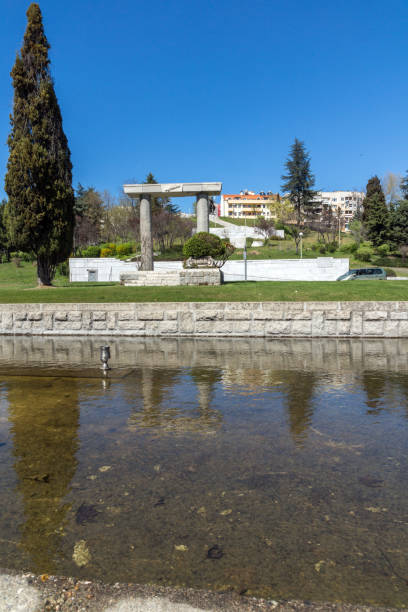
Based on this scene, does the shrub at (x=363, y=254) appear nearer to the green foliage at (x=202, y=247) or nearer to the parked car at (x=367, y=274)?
the parked car at (x=367, y=274)

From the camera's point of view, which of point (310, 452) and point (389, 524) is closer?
point (389, 524)

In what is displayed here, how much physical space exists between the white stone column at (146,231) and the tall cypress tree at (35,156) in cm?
662

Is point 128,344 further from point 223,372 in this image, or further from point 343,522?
point 343,522

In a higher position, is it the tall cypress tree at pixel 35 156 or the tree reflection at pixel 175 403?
the tall cypress tree at pixel 35 156

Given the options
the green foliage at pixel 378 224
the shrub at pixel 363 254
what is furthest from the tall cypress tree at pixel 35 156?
the green foliage at pixel 378 224

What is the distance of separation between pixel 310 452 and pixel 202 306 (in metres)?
9.00

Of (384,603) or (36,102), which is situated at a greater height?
(36,102)

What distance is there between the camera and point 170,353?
33.9ft

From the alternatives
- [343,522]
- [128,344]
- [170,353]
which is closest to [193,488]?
[343,522]

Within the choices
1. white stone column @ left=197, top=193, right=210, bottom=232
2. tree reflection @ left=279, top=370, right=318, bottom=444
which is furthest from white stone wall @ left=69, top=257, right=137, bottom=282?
tree reflection @ left=279, top=370, right=318, bottom=444

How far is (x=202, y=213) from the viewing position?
89.6 ft

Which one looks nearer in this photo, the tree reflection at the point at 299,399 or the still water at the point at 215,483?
the still water at the point at 215,483

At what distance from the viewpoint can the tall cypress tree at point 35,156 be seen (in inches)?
826

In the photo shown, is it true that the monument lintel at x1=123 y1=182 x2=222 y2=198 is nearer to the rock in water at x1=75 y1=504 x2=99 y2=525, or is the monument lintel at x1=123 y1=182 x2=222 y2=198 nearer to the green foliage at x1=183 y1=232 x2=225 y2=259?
the green foliage at x1=183 y1=232 x2=225 y2=259
